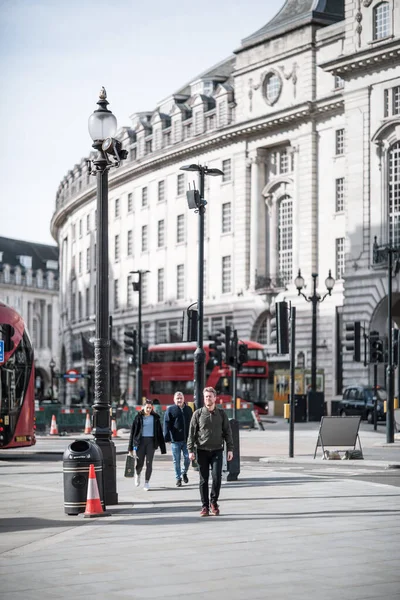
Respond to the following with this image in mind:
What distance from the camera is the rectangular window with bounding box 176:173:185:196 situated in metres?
80.2

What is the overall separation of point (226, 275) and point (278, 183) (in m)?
7.37

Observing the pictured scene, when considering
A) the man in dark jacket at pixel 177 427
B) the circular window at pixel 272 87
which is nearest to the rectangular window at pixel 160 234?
the circular window at pixel 272 87

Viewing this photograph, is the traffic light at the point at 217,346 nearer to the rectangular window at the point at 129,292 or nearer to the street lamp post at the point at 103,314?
the street lamp post at the point at 103,314

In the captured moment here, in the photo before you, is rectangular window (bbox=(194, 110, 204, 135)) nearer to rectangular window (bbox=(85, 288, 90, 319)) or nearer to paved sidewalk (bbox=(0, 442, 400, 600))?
rectangular window (bbox=(85, 288, 90, 319))

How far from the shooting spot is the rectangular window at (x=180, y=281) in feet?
264

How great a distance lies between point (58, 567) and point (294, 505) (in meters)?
6.35

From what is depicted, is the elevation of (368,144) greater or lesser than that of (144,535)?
greater

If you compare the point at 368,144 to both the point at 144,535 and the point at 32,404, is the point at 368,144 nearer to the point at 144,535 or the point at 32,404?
the point at 32,404

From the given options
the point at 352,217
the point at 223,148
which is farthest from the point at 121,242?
the point at 352,217

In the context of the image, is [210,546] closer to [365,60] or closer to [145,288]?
[365,60]

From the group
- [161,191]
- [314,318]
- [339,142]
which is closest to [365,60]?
[339,142]

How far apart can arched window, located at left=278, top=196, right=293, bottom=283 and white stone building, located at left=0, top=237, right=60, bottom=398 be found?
79.3 meters

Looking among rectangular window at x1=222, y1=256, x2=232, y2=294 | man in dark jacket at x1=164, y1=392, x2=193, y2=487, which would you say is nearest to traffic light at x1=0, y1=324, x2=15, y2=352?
man in dark jacket at x1=164, y1=392, x2=193, y2=487

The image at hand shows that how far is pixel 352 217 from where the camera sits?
6069 centimetres
